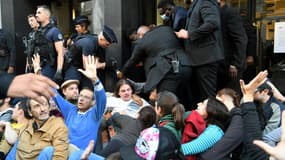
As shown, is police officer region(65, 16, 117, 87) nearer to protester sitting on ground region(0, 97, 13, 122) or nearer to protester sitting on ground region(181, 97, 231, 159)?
protester sitting on ground region(0, 97, 13, 122)

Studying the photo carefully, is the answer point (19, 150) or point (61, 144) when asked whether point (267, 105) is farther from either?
point (19, 150)

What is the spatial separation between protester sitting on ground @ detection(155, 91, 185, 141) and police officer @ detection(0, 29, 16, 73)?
176 inches

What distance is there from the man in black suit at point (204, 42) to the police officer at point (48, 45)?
6.21 ft

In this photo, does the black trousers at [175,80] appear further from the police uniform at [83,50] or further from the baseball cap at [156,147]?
the baseball cap at [156,147]

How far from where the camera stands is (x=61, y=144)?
11.8 feet

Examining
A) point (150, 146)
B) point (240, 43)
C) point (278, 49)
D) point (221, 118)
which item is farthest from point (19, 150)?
point (278, 49)

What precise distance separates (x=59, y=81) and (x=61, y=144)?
79.9 inches

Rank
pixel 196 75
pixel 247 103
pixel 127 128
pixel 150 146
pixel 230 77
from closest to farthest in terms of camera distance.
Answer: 1. pixel 150 146
2. pixel 247 103
3. pixel 127 128
4. pixel 196 75
5. pixel 230 77

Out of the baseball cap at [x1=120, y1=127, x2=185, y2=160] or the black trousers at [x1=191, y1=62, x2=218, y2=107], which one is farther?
the black trousers at [x1=191, y1=62, x2=218, y2=107]

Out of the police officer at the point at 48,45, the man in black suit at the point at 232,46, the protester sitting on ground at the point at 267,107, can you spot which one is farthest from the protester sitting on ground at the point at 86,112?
the man in black suit at the point at 232,46

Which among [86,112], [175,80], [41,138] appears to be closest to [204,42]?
[175,80]

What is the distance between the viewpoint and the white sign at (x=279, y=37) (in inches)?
235

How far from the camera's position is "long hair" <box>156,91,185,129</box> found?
3457mm

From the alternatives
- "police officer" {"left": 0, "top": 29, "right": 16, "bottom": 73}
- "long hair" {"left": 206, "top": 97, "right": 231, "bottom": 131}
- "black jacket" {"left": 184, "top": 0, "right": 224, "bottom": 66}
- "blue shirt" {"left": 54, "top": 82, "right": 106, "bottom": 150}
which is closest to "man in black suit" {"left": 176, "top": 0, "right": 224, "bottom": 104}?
"black jacket" {"left": 184, "top": 0, "right": 224, "bottom": 66}
